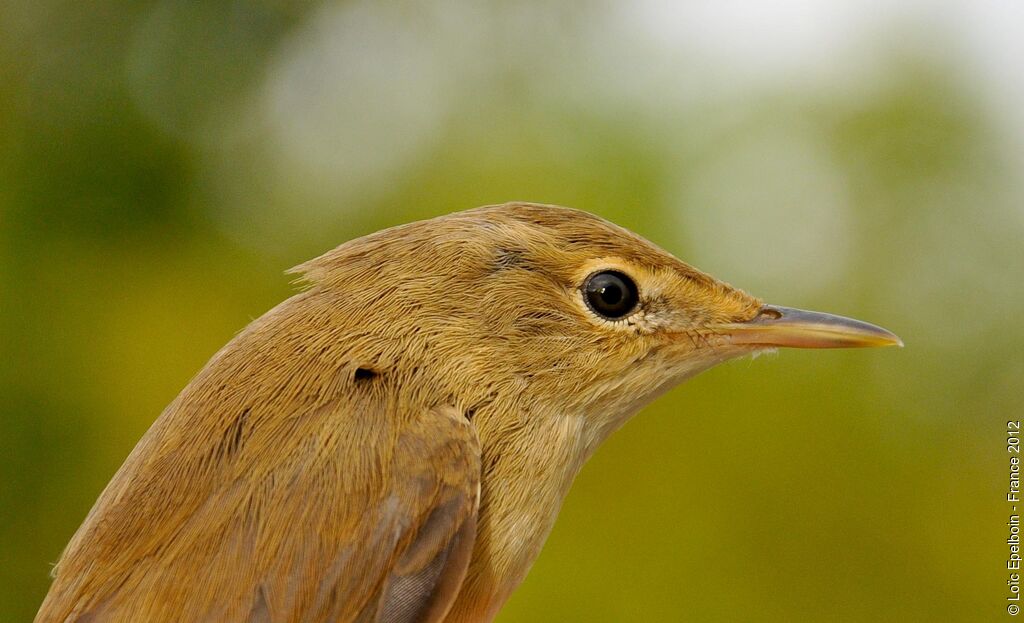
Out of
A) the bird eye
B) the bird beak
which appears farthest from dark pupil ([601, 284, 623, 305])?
the bird beak

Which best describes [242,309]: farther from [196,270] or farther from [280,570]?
[280,570]

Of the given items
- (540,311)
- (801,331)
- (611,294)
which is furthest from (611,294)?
(801,331)

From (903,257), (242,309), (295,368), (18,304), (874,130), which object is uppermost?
(874,130)

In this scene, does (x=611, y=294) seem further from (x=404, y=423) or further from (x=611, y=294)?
(x=404, y=423)

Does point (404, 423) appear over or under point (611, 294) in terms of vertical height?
under

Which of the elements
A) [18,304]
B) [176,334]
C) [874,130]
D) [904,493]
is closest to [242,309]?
[176,334]

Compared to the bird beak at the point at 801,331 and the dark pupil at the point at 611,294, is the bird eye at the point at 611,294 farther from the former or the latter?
the bird beak at the point at 801,331
